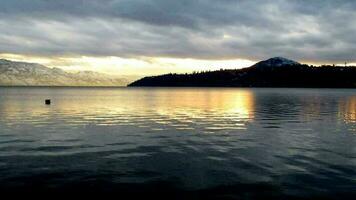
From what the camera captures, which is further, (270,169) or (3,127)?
(3,127)

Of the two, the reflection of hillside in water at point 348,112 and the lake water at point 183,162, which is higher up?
the lake water at point 183,162

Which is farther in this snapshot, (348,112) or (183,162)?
(348,112)

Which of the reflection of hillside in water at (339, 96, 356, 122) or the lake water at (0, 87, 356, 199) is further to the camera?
the reflection of hillside in water at (339, 96, 356, 122)

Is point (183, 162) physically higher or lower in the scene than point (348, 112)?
higher

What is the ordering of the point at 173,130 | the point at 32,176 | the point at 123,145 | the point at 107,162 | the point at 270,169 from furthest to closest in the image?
the point at 173,130 → the point at 123,145 → the point at 107,162 → the point at 270,169 → the point at 32,176

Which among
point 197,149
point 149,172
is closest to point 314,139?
point 197,149

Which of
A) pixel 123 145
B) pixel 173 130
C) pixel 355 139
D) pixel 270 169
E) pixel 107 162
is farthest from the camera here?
pixel 173 130

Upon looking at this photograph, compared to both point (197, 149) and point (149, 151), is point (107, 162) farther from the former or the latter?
point (197, 149)

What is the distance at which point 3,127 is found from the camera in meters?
49.5

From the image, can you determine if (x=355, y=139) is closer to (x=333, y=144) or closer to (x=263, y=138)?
(x=333, y=144)

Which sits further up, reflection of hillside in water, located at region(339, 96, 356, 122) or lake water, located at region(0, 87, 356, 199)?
lake water, located at region(0, 87, 356, 199)

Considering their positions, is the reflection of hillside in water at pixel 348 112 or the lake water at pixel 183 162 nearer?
the lake water at pixel 183 162

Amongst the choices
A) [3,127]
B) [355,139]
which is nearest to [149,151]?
[355,139]

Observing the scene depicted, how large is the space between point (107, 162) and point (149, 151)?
553cm
